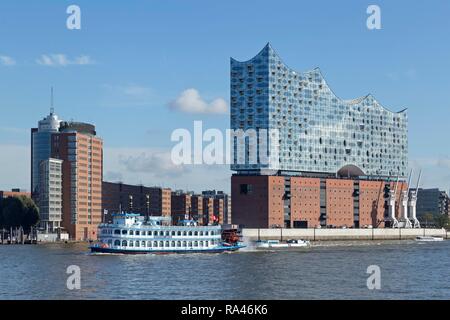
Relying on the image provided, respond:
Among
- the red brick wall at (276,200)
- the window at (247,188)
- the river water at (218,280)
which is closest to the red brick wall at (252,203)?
the window at (247,188)

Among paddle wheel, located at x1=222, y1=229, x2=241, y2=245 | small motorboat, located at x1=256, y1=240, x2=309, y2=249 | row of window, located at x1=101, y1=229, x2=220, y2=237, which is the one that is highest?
row of window, located at x1=101, y1=229, x2=220, y2=237

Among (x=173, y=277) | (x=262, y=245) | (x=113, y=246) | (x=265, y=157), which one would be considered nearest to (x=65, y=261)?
(x=113, y=246)

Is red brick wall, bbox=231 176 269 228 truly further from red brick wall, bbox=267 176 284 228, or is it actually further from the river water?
the river water

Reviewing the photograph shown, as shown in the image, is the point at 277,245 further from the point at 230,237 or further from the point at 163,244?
the point at 163,244

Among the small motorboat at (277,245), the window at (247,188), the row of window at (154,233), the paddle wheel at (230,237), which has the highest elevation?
the window at (247,188)

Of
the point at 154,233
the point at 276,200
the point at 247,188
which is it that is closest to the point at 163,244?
the point at 154,233

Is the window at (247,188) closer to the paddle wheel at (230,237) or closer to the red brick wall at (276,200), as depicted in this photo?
the red brick wall at (276,200)

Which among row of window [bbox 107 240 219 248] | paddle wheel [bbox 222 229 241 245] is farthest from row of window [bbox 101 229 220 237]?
paddle wheel [bbox 222 229 241 245]

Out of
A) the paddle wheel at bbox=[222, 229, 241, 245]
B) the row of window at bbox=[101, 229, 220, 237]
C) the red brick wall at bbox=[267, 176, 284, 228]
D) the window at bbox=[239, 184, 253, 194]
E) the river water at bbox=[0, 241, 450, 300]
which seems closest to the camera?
the river water at bbox=[0, 241, 450, 300]

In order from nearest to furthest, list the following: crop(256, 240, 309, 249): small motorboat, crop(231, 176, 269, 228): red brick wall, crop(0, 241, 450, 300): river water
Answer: crop(0, 241, 450, 300): river water < crop(256, 240, 309, 249): small motorboat < crop(231, 176, 269, 228): red brick wall

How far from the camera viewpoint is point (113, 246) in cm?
11262

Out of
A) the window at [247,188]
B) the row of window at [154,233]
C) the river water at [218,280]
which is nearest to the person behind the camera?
the river water at [218,280]
